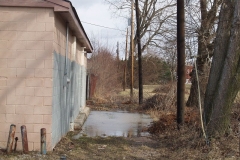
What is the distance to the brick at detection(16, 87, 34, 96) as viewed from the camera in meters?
7.95

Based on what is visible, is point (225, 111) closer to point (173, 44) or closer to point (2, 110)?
point (2, 110)

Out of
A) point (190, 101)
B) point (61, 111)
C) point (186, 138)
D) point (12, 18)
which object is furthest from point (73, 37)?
point (190, 101)

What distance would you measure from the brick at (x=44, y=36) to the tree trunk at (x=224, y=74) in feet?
12.9

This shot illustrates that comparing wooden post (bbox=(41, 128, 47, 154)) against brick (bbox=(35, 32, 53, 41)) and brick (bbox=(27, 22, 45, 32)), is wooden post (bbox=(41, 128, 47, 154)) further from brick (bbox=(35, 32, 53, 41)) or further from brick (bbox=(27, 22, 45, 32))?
brick (bbox=(27, 22, 45, 32))

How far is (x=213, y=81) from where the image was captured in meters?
8.87

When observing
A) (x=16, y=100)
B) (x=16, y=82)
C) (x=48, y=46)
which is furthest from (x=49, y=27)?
(x=16, y=100)

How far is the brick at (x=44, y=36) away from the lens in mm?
7926

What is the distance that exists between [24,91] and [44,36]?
1.27 metres

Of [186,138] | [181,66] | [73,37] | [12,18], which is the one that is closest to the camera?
[12,18]

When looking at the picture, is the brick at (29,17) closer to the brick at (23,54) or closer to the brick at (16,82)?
the brick at (23,54)

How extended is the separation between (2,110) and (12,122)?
0.34 m

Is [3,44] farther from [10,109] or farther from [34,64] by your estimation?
[10,109]

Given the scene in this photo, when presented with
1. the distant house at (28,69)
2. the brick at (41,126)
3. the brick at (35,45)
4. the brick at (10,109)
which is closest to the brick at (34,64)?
the distant house at (28,69)

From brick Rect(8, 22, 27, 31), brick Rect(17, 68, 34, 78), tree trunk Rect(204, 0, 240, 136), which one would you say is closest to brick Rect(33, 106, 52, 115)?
brick Rect(17, 68, 34, 78)
